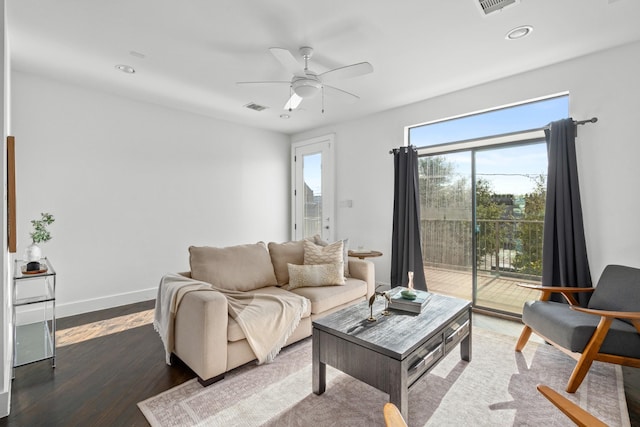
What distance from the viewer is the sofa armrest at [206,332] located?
2.10 m

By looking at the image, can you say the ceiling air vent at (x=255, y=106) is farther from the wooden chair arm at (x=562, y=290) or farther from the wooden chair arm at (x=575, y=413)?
the wooden chair arm at (x=575, y=413)

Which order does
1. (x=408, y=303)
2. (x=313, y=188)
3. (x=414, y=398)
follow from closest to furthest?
1. (x=414, y=398)
2. (x=408, y=303)
3. (x=313, y=188)

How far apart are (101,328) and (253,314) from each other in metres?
2.01

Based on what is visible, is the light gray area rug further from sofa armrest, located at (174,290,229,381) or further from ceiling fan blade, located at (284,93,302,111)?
ceiling fan blade, located at (284,93,302,111)

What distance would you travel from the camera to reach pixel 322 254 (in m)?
3.44

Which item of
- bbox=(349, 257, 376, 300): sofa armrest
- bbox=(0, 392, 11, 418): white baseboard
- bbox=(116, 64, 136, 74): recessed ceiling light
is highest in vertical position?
bbox=(116, 64, 136, 74): recessed ceiling light

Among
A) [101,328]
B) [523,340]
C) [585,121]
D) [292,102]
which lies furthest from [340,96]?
[101,328]

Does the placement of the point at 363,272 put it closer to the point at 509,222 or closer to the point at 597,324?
the point at 509,222

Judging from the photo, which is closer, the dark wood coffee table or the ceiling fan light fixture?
the dark wood coffee table

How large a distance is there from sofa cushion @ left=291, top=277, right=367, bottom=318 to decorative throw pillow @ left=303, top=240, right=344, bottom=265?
0.98ft

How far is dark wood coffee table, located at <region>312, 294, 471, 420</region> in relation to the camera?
67.7 inches

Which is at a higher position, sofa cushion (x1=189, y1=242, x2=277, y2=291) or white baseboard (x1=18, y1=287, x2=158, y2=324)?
sofa cushion (x1=189, y1=242, x2=277, y2=291)

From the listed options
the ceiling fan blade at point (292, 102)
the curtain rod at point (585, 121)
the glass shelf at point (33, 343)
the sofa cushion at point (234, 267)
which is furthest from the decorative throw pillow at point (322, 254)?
the curtain rod at point (585, 121)

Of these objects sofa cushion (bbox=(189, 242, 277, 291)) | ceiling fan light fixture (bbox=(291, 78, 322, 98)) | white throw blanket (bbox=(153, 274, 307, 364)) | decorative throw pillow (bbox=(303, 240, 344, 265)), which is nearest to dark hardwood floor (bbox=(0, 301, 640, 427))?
white throw blanket (bbox=(153, 274, 307, 364))
